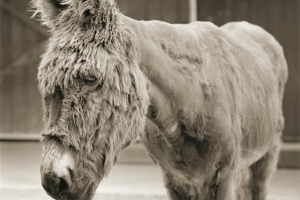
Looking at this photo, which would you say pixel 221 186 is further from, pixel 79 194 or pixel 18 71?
pixel 18 71

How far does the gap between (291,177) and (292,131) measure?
4.91 ft

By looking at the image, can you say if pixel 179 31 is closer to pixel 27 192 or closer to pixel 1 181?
pixel 27 192

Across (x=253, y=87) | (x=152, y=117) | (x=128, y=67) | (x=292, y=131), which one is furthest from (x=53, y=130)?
(x=292, y=131)

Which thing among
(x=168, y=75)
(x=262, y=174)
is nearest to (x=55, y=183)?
(x=168, y=75)

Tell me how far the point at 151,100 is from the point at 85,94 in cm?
51

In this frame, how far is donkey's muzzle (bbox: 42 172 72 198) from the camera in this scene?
6.84ft

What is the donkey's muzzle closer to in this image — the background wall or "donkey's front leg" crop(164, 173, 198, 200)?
"donkey's front leg" crop(164, 173, 198, 200)

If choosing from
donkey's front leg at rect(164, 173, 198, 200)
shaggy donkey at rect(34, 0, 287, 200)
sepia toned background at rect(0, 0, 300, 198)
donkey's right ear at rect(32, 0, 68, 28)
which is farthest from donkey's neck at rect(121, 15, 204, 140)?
sepia toned background at rect(0, 0, 300, 198)

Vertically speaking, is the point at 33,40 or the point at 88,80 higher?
the point at 88,80

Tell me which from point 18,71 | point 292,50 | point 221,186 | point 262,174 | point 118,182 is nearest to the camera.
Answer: point 221,186

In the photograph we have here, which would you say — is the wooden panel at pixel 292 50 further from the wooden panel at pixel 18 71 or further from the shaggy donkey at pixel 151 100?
the shaggy donkey at pixel 151 100

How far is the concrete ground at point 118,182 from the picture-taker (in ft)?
19.6

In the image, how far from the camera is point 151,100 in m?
2.65

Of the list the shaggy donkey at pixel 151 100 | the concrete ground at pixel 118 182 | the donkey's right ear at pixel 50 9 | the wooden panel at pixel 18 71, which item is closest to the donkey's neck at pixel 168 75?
the shaggy donkey at pixel 151 100
